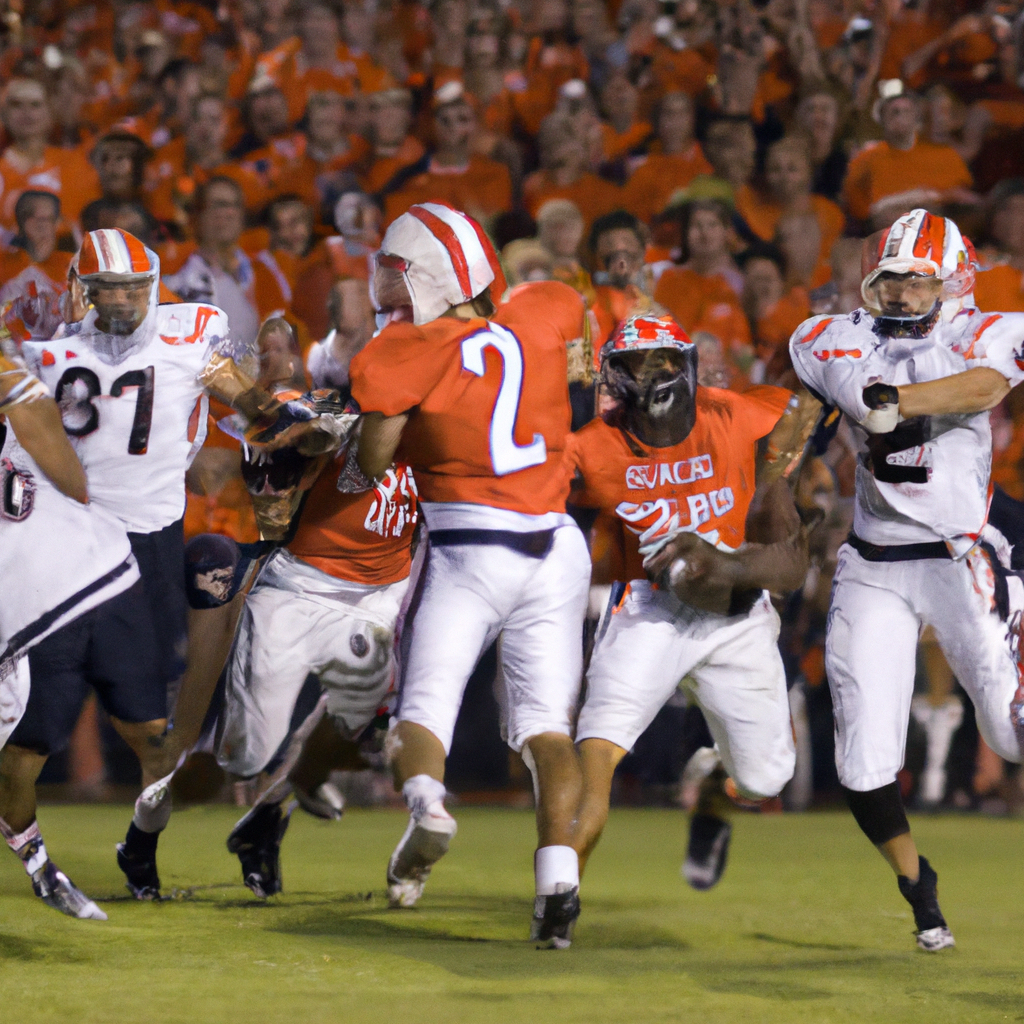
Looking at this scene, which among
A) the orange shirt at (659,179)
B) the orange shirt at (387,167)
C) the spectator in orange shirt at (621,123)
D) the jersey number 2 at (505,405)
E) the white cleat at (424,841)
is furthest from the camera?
the spectator in orange shirt at (621,123)

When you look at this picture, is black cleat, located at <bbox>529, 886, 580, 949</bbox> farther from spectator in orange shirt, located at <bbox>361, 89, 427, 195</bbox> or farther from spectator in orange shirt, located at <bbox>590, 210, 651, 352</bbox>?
spectator in orange shirt, located at <bbox>361, 89, 427, 195</bbox>

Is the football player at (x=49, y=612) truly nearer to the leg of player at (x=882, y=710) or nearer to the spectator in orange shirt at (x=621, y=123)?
the leg of player at (x=882, y=710)

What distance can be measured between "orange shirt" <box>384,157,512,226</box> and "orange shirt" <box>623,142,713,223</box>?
2.37 feet

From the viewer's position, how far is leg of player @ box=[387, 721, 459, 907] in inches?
155

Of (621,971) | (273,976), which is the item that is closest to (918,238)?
(621,971)

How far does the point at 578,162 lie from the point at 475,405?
4739mm

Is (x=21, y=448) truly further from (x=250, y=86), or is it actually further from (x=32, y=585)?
(x=250, y=86)

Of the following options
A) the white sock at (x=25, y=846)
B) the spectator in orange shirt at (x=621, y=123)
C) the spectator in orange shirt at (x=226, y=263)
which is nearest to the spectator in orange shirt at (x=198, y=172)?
the spectator in orange shirt at (x=226, y=263)

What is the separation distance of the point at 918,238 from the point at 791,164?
164 inches

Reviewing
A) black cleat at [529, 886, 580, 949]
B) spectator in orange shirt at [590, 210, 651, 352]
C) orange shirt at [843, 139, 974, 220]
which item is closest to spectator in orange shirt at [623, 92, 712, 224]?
orange shirt at [843, 139, 974, 220]

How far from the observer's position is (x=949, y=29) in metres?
9.32

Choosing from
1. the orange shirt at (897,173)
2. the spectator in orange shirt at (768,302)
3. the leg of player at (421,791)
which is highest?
the orange shirt at (897,173)

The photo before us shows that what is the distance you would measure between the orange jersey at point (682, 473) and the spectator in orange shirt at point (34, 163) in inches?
207

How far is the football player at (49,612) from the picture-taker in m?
4.35
